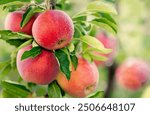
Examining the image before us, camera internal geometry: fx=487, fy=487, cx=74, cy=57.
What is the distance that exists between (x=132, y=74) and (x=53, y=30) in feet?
6.34

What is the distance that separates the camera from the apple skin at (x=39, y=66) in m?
1.45

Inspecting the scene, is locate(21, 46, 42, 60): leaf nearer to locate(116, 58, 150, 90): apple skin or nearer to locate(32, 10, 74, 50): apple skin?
locate(32, 10, 74, 50): apple skin

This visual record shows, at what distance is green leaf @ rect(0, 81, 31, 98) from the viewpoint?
1.63 m

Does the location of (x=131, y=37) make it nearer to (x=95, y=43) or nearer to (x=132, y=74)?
(x=132, y=74)

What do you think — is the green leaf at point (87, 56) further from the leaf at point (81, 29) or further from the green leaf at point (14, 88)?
the green leaf at point (14, 88)

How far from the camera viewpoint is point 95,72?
1.55 m

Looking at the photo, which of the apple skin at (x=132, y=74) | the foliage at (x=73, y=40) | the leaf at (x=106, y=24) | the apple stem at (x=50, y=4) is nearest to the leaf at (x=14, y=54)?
the foliage at (x=73, y=40)

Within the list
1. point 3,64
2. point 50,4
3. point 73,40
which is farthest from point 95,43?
point 3,64

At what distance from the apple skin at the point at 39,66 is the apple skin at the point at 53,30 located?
6cm

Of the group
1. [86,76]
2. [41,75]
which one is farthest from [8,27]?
[86,76]

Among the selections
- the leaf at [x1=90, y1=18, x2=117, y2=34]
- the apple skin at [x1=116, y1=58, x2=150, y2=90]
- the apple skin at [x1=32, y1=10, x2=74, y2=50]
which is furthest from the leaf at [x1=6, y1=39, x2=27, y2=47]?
the apple skin at [x1=116, y1=58, x2=150, y2=90]

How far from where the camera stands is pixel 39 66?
4.77 feet

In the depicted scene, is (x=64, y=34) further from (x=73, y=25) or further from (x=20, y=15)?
(x=20, y=15)

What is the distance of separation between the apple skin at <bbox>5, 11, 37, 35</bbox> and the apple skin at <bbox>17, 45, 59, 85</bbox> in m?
0.05
